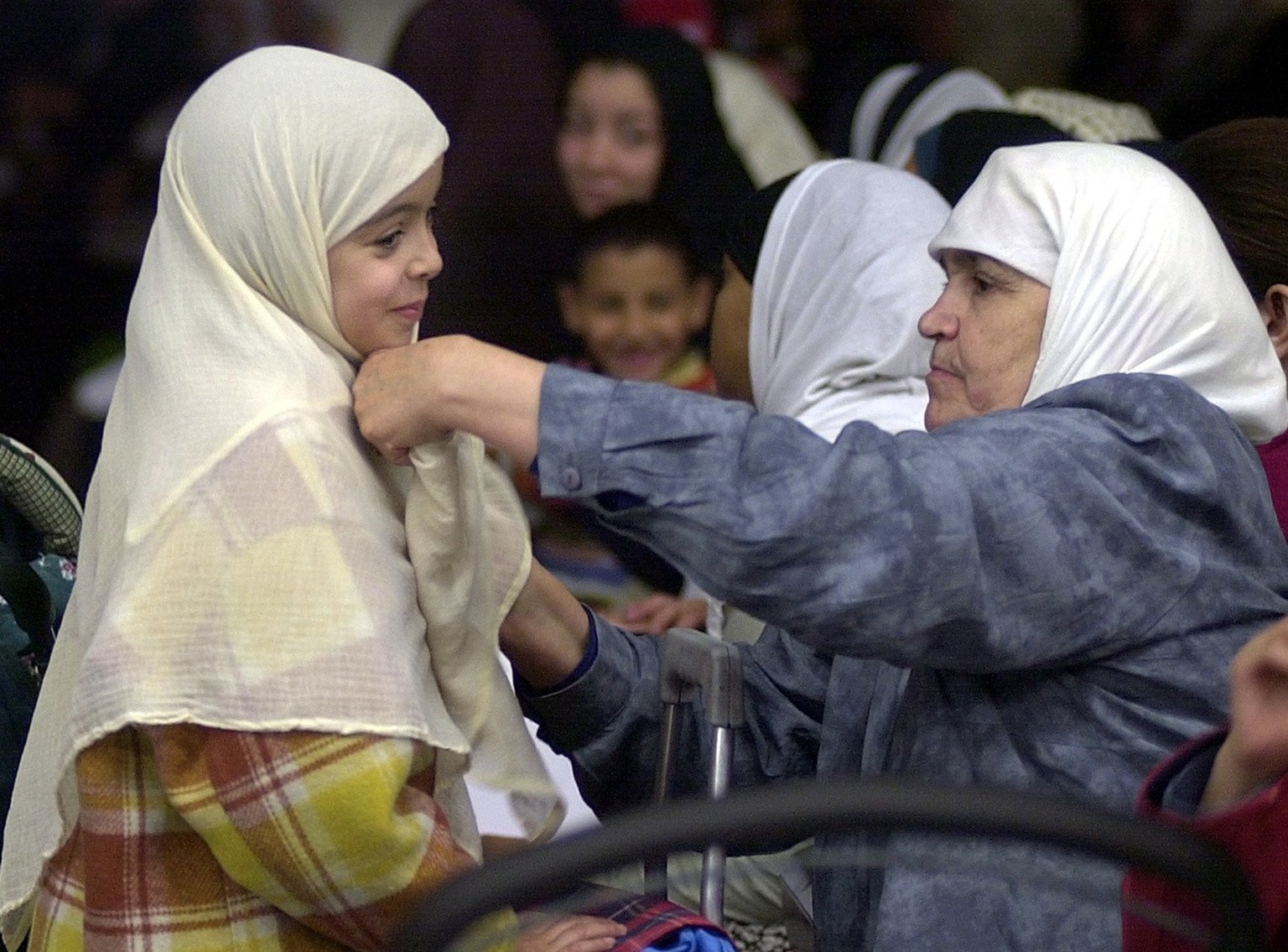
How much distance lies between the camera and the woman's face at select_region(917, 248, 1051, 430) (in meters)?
1.80

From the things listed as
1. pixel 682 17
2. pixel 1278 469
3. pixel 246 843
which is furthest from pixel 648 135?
pixel 246 843

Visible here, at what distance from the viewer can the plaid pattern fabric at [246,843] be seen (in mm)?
1465

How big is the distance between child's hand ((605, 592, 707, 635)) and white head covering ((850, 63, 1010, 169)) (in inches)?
50.9

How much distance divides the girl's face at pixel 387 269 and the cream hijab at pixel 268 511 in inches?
0.7

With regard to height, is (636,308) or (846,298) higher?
A: (846,298)

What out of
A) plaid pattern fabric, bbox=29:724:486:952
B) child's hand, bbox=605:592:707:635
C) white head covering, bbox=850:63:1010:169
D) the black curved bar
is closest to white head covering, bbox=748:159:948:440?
child's hand, bbox=605:592:707:635

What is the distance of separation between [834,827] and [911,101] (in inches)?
131

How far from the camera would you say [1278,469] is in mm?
2129

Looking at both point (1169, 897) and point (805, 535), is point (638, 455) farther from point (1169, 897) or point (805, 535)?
point (1169, 897)

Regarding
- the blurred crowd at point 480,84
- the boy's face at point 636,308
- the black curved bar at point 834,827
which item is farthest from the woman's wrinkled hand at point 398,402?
the boy's face at point 636,308

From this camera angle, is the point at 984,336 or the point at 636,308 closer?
the point at 984,336

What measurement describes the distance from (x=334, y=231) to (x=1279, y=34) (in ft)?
10.1

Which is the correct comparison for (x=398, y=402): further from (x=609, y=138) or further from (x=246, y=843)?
(x=609, y=138)

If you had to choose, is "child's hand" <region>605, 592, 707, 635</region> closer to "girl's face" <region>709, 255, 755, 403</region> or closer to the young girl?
"girl's face" <region>709, 255, 755, 403</region>
